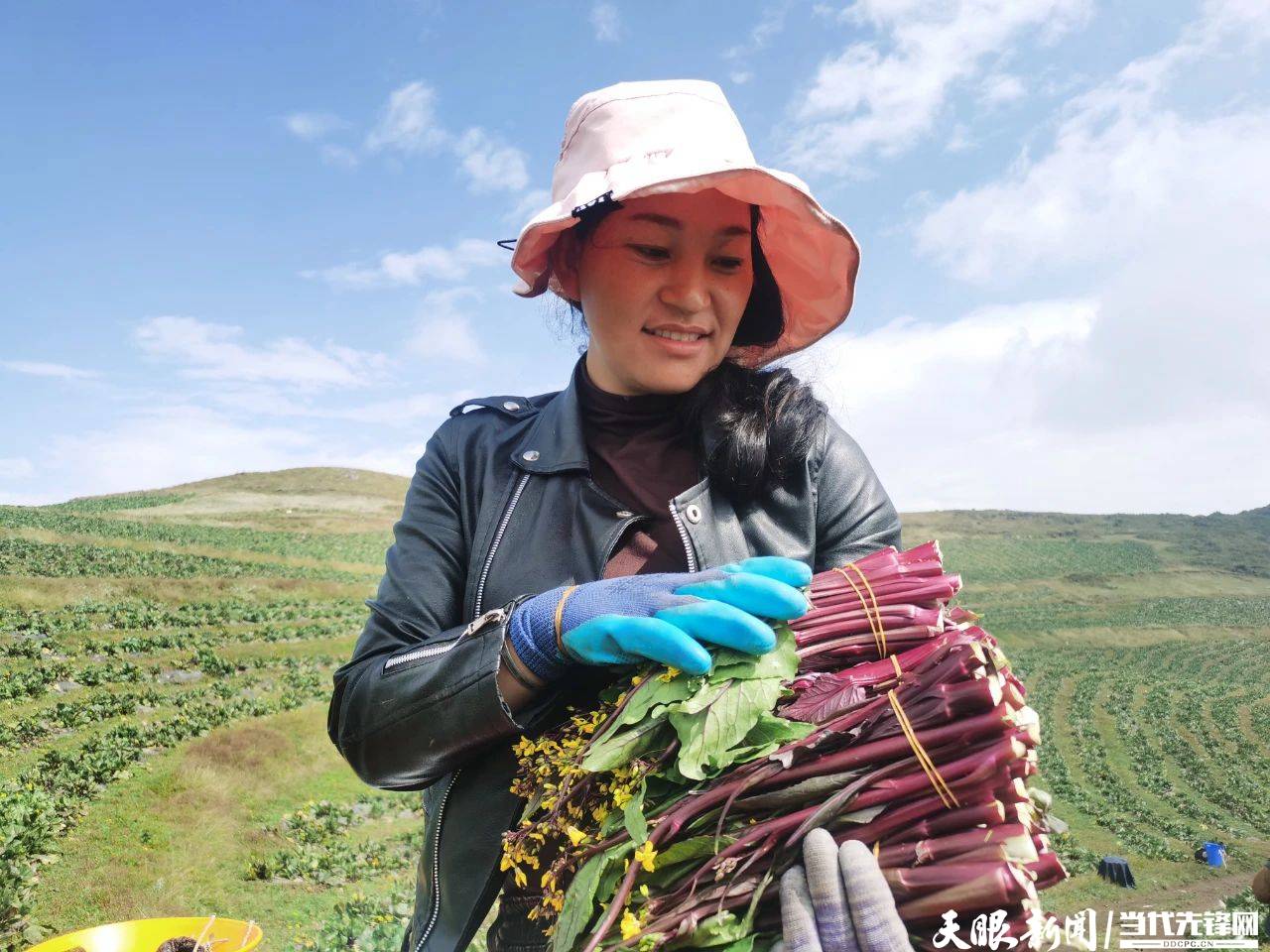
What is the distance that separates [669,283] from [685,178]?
292 mm

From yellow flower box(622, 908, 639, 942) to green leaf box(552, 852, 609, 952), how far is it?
0.12 m

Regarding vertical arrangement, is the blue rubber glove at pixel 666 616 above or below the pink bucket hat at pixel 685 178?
below

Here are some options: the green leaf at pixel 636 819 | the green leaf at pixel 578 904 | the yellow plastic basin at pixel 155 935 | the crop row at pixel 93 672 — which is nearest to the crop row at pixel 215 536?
the crop row at pixel 93 672

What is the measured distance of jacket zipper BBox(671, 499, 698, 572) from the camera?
2.33 meters

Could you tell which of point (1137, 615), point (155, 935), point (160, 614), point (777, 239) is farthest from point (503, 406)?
point (1137, 615)

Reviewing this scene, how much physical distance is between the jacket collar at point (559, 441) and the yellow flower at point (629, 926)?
4.26 ft

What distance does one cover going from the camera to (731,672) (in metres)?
1.81

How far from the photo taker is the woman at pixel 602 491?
2.12 m

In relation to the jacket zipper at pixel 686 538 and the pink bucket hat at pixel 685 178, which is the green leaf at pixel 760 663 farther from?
the pink bucket hat at pixel 685 178

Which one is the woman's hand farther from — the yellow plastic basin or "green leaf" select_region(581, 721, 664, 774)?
the yellow plastic basin

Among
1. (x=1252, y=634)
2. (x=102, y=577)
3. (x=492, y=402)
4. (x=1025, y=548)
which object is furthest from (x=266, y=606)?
(x=1025, y=548)

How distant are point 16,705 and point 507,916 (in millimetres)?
17146

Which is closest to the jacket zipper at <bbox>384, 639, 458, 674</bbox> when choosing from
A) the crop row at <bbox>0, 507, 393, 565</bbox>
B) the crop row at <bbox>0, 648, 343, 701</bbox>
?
the crop row at <bbox>0, 648, 343, 701</bbox>

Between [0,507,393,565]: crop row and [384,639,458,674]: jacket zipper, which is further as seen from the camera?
[0,507,393,565]: crop row
